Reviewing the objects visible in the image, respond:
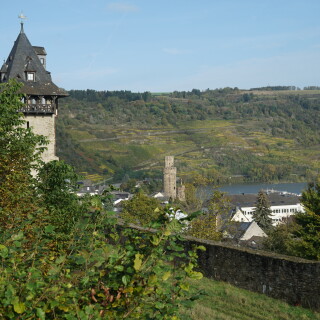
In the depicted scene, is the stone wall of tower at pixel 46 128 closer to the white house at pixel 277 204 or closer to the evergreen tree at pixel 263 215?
the evergreen tree at pixel 263 215

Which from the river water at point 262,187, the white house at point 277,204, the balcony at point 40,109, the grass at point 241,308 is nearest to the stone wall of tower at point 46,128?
the balcony at point 40,109

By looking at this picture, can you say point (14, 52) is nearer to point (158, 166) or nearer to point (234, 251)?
point (234, 251)

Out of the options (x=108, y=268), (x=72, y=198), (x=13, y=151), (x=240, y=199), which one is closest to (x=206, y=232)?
(x=72, y=198)

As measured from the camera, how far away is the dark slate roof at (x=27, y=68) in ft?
76.6

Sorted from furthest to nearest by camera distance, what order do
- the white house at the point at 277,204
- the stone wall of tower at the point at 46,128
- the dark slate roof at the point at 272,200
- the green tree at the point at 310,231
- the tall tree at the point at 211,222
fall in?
the dark slate roof at the point at 272,200
the white house at the point at 277,204
the tall tree at the point at 211,222
the green tree at the point at 310,231
the stone wall of tower at the point at 46,128

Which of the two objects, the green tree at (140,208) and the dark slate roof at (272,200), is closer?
the green tree at (140,208)

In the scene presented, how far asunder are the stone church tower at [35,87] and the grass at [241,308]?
12.9 meters

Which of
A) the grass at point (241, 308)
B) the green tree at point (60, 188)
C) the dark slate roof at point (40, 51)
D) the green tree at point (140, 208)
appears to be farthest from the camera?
the green tree at point (140, 208)

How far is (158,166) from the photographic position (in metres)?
172

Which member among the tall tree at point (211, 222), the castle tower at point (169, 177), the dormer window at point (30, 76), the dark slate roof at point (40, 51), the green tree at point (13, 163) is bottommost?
the castle tower at point (169, 177)

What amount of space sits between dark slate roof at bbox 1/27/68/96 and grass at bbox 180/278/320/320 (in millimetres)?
14032

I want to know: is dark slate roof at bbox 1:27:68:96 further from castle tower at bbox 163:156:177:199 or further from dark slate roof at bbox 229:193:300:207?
castle tower at bbox 163:156:177:199

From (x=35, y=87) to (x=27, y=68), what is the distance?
94 centimetres

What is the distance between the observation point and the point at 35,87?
76.6 feet
